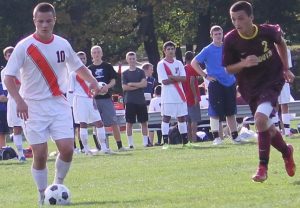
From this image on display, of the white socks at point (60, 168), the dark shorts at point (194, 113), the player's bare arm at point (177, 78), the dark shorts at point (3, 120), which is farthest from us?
the dark shorts at point (194, 113)

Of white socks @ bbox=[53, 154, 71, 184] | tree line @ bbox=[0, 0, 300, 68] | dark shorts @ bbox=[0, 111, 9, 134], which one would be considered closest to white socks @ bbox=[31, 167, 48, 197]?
white socks @ bbox=[53, 154, 71, 184]

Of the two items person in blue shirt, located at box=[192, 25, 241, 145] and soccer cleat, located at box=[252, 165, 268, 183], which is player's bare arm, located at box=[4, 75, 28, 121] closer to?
soccer cleat, located at box=[252, 165, 268, 183]

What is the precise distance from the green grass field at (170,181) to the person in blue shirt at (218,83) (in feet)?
2.64

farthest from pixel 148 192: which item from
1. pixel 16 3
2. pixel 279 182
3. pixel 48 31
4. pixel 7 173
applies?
pixel 16 3

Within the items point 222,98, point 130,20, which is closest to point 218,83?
point 222,98

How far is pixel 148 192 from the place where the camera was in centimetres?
1113

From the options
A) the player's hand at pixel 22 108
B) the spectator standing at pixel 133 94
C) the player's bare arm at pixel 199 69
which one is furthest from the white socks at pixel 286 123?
the player's hand at pixel 22 108

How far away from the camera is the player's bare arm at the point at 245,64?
10.7 metres

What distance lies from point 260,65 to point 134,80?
402 inches

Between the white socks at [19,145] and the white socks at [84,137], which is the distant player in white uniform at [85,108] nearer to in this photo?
the white socks at [84,137]

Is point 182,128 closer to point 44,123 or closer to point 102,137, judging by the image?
point 102,137

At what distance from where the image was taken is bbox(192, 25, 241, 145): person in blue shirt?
61.7 feet

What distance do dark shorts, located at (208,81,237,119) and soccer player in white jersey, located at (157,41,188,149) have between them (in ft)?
3.74

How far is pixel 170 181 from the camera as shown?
1235cm
